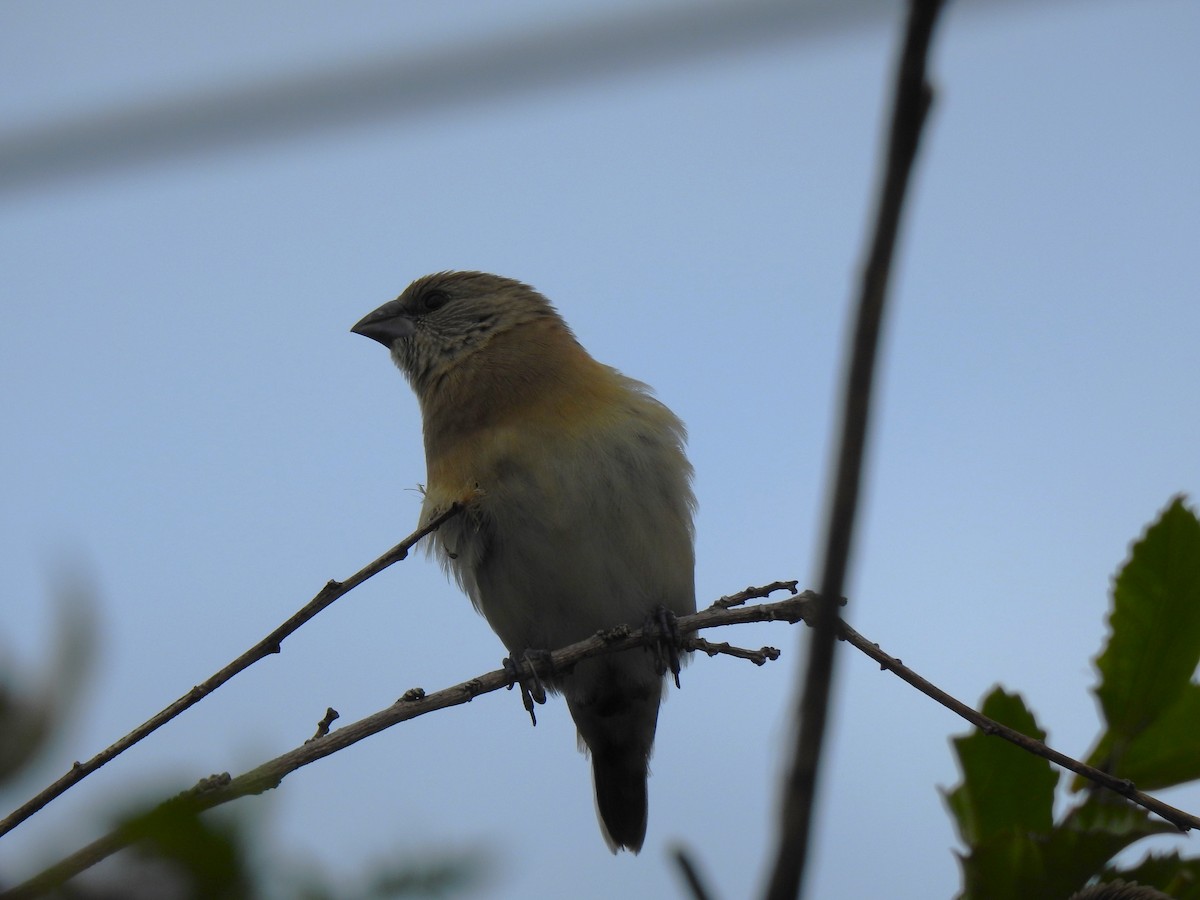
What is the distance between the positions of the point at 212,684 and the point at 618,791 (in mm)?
4276

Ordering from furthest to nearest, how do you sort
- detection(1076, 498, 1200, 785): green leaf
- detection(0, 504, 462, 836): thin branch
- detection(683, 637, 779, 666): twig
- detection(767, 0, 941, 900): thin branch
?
1. detection(683, 637, 779, 666): twig
2. detection(1076, 498, 1200, 785): green leaf
3. detection(0, 504, 462, 836): thin branch
4. detection(767, 0, 941, 900): thin branch

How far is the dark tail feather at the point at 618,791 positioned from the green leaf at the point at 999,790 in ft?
12.3

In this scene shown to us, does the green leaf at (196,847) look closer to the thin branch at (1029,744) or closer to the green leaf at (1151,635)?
the thin branch at (1029,744)

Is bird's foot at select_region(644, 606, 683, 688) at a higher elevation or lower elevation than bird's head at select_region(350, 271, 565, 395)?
lower

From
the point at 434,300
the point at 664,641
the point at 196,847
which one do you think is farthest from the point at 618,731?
the point at 196,847

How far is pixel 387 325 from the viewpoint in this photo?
7.91 meters

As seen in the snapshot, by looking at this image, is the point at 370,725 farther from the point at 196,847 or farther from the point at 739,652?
the point at 196,847

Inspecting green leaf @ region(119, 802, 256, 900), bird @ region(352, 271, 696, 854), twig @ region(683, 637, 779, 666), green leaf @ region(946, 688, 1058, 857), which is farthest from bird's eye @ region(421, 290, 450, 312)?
green leaf @ region(119, 802, 256, 900)

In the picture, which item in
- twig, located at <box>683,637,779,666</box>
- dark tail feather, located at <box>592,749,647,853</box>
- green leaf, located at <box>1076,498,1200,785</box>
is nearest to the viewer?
green leaf, located at <box>1076,498,1200,785</box>

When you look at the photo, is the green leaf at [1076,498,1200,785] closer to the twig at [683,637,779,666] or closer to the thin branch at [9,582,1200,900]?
the thin branch at [9,582,1200,900]

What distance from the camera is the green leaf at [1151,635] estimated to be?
128 inches

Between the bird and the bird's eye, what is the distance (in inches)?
35.8

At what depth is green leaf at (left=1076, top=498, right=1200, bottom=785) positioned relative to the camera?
10.7ft

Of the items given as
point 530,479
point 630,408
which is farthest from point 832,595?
point 630,408
